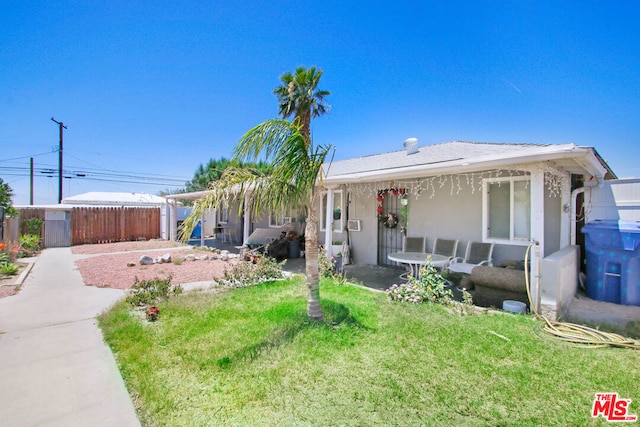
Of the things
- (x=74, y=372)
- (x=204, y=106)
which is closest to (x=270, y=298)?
(x=74, y=372)

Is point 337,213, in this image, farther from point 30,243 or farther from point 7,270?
point 30,243

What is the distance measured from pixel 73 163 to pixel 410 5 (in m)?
31.0

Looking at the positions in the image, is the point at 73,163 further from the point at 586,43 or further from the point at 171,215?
the point at 586,43

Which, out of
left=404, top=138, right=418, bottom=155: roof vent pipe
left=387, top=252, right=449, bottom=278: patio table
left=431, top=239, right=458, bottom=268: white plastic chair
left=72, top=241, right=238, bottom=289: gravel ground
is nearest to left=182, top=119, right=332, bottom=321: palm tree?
left=387, top=252, right=449, bottom=278: patio table

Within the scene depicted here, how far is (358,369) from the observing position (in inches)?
121

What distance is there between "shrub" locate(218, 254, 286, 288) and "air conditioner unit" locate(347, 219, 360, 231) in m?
3.24

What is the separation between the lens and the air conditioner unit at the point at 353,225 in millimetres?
9555

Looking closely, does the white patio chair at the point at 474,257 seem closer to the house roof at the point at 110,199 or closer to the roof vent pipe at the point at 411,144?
the roof vent pipe at the point at 411,144

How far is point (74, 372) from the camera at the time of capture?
3.18 metres

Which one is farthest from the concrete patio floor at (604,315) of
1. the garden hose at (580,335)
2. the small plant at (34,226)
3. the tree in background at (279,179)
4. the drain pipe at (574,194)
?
the small plant at (34,226)

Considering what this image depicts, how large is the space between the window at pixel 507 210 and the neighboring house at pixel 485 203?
0.8 inches

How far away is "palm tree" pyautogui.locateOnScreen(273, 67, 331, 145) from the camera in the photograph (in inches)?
422

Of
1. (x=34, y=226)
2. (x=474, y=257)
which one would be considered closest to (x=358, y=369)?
(x=474, y=257)

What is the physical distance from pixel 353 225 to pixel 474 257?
151 inches
